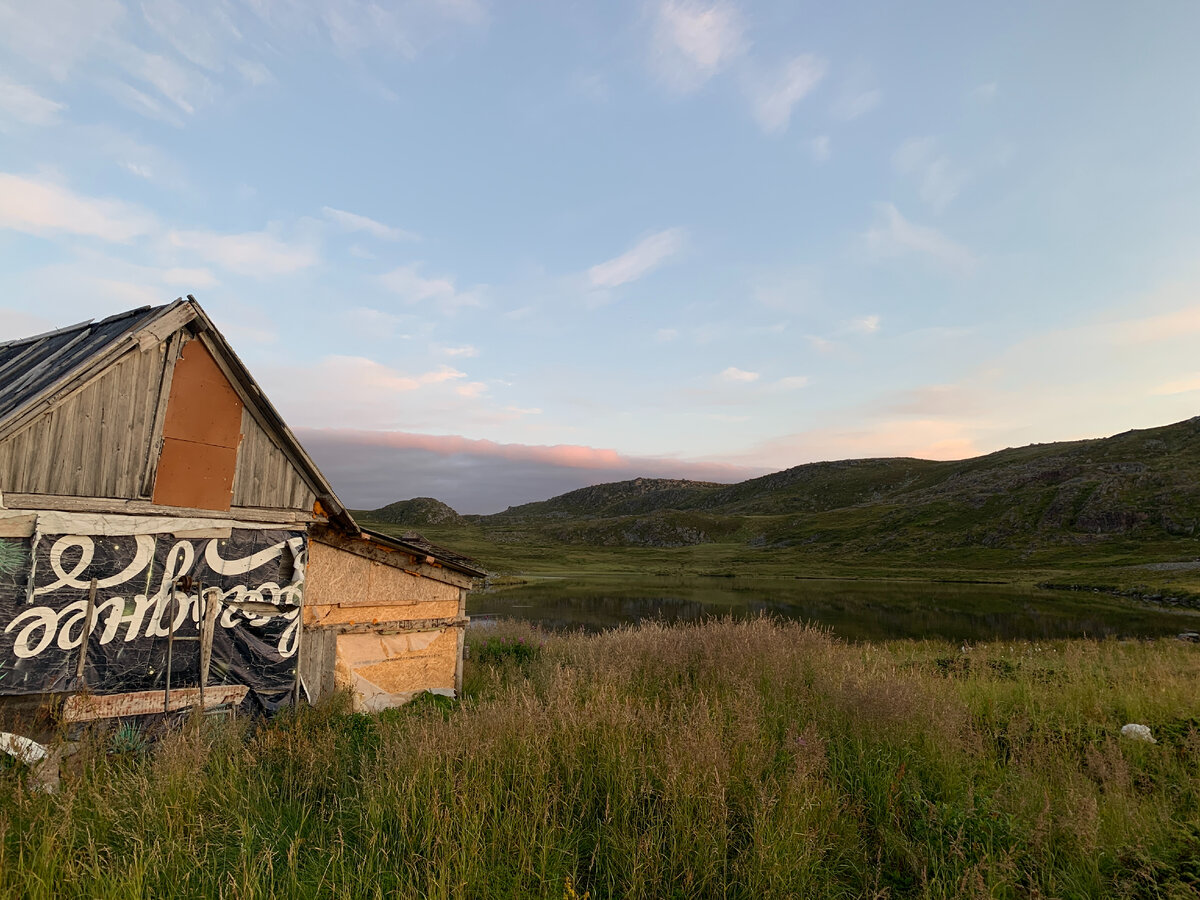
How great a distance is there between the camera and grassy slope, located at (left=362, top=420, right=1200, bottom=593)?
6906 cm

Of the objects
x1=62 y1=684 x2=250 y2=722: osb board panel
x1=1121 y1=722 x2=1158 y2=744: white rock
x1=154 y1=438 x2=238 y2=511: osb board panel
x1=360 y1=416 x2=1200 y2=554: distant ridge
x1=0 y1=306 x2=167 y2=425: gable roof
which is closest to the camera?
x1=1121 y1=722 x2=1158 y2=744: white rock

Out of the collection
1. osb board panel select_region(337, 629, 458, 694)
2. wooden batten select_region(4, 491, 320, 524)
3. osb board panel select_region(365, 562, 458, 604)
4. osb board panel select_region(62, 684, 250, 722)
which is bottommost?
osb board panel select_region(337, 629, 458, 694)

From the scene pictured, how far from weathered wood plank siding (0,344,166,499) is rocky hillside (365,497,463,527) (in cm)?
17080

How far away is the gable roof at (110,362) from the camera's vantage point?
25.6 ft

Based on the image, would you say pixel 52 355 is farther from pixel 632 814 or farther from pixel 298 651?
pixel 632 814

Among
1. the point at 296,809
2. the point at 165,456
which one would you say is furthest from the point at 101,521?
the point at 296,809

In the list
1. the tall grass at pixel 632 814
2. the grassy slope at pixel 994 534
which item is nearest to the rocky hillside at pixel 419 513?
the grassy slope at pixel 994 534

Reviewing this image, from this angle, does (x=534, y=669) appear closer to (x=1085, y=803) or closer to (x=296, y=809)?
(x=296, y=809)

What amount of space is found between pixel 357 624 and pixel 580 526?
148 metres

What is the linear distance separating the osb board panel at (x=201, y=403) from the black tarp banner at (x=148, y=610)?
152cm

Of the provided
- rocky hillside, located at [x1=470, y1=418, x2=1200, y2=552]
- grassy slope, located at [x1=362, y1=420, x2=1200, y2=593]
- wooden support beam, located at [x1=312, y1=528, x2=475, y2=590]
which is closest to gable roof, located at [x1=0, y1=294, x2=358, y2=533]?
wooden support beam, located at [x1=312, y1=528, x2=475, y2=590]

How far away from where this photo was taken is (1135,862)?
14.5 feet

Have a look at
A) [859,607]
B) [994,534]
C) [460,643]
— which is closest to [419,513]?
[994,534]

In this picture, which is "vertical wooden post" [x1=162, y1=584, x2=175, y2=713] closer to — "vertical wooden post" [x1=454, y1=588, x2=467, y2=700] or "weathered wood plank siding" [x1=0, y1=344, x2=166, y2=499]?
"weathered wood plank siding" [x1=0, y1=344, x2=166, y2=499]
